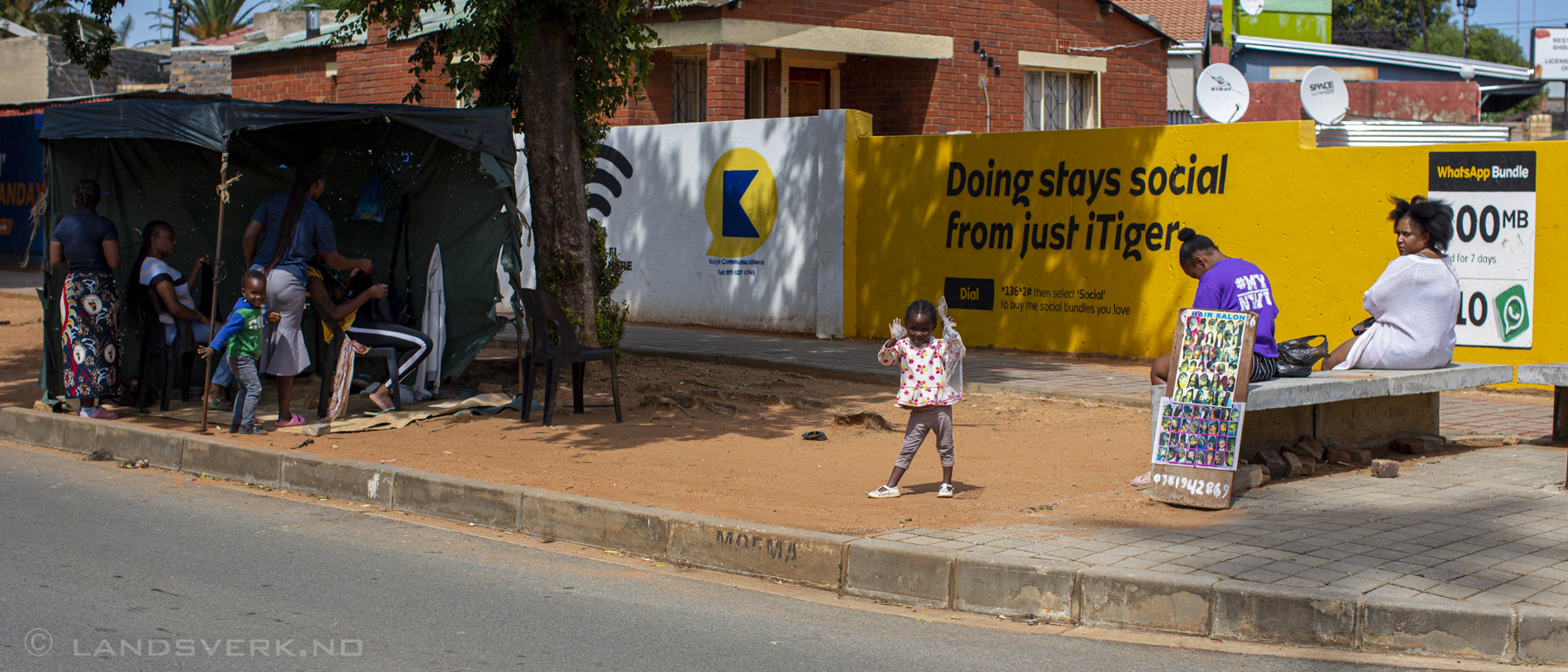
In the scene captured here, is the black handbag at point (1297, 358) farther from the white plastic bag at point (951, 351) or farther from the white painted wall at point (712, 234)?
the white painted wall at point (712, 234)

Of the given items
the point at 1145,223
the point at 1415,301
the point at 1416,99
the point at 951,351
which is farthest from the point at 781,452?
the point at 1416,99

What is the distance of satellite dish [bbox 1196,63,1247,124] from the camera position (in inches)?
821

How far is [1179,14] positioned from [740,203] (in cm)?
2504

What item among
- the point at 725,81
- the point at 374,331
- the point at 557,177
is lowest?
the point at 374,331

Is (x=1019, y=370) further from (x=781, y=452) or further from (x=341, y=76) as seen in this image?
(x=341, y=76)

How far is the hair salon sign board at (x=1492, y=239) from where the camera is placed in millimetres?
10336

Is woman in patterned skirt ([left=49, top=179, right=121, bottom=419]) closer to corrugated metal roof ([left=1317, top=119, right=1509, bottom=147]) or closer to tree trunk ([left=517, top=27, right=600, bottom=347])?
tree trunk ([left=517, top=27, right=600, bottom=347])

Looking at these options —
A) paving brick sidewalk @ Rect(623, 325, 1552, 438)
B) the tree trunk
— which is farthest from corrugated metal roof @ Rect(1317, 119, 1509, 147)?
the tree trunk

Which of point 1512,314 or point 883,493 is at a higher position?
point 1512,314

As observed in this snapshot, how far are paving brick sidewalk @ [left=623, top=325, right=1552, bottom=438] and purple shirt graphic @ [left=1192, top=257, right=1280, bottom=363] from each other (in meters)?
2.58

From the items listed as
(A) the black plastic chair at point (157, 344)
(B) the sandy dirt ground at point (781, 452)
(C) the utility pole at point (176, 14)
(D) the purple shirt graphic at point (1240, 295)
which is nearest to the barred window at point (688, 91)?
(B) the sandy dirt ground at point (781, 452)

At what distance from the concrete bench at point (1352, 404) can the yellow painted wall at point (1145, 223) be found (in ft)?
9.55

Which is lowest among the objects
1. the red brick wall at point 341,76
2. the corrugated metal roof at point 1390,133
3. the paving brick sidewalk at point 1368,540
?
the paving brick sidewalk at point 1368,540

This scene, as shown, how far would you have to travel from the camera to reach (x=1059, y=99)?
22922 millimetres
